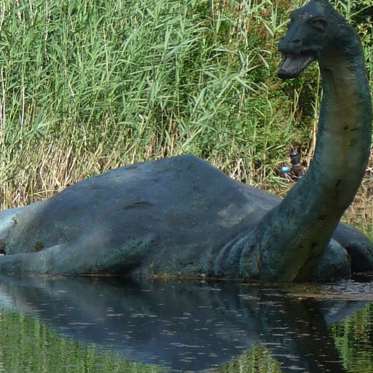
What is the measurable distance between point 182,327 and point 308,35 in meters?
1.55

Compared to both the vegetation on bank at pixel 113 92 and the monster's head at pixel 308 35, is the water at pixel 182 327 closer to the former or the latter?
the monster's head at pixel 308 35

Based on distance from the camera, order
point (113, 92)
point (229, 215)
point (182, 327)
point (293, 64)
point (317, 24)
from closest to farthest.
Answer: point (182, 327)
point (293, 64)
point (317, 24)
point (229, 215)
point (113, 92)

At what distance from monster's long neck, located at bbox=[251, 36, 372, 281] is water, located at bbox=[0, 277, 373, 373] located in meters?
0.21

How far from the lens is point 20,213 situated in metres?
9.84

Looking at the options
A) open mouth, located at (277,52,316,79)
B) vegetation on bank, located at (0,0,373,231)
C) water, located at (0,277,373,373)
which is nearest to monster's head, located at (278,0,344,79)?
open mouth, located at (277,52,316,79)

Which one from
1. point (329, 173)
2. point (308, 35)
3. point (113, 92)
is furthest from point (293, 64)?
point (113, 92)

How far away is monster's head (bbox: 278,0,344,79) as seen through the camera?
7.04m

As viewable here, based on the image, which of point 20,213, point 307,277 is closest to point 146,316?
point 307,277

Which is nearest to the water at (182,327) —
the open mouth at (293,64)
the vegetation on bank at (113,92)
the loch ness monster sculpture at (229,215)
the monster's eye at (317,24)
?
the loch ness monster sculpture at (229,215)

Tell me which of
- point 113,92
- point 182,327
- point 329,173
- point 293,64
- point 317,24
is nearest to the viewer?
point 182,327

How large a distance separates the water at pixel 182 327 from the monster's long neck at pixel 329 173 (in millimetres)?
215

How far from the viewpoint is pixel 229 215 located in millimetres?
8625

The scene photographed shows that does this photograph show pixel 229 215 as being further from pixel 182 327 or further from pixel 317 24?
pixel 182 327

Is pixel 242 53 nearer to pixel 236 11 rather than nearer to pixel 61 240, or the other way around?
pixel 236 11
